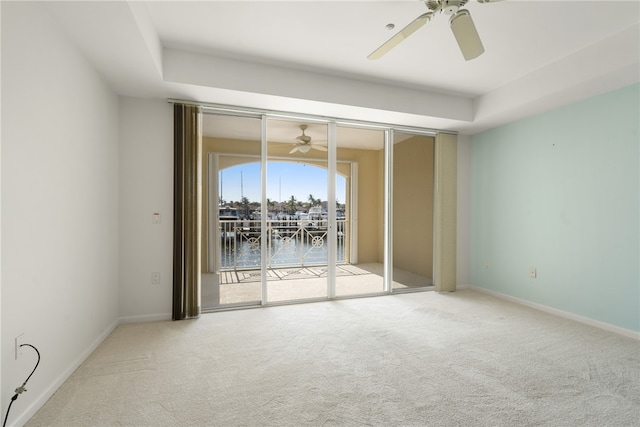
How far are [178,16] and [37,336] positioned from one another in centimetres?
232

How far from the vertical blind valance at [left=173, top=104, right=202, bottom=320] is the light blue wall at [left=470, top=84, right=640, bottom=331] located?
3.86 m

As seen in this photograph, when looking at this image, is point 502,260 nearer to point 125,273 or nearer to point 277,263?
point 277,263

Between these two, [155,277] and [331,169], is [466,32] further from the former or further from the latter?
[155,277]

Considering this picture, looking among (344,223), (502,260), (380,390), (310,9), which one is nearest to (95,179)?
(310,9)

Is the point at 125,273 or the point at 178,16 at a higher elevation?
the point at 178,16

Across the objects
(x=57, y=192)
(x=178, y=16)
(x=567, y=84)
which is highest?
(x=178, y=16)

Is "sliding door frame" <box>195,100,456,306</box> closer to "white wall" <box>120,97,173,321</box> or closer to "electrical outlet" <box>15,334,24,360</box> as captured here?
"white wall" <box>120,97,173,321</box>

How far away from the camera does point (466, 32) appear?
1.95 meters

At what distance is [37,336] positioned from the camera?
1.75 meters

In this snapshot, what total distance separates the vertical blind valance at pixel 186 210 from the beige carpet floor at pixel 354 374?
0.29m

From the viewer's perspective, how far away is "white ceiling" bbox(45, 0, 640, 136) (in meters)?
2.15

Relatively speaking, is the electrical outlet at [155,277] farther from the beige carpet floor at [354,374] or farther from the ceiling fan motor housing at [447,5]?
the ceiling fan motor housing at [447,5]

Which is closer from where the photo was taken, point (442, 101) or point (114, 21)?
point (114, 21)

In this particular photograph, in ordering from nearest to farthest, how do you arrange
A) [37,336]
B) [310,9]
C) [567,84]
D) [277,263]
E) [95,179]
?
[37,336], [310,9], [95,179], [567,84], [277,263]
